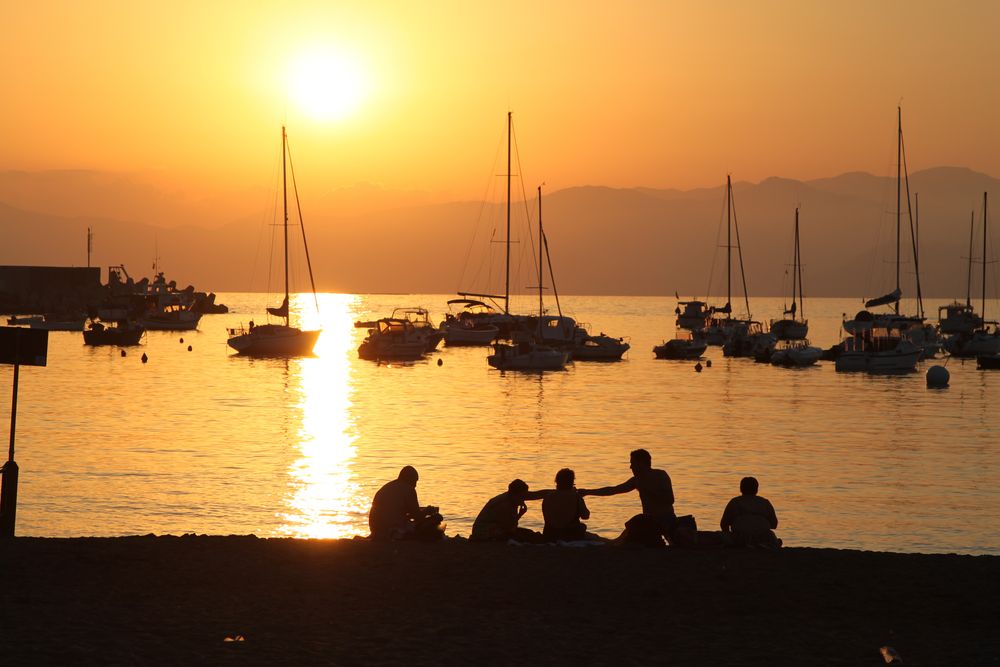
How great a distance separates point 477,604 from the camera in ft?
41.7

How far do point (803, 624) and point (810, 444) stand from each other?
33.9m

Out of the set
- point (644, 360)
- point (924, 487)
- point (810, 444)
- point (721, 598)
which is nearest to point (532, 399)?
point (810, 444)

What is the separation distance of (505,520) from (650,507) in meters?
1.99

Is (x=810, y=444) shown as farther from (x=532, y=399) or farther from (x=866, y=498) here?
(x=532, y=399)

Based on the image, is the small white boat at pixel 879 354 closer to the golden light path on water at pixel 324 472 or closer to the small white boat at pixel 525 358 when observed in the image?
the small white boat at pixel 525 358

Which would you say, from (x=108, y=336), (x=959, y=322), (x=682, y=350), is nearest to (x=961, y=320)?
(x=959, y=322)

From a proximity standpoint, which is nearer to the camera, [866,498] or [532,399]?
[866,498]

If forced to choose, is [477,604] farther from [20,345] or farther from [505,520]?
[20,345]


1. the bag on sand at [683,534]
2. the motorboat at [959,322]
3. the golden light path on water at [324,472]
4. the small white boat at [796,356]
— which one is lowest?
the golden light path on water at [324,472]

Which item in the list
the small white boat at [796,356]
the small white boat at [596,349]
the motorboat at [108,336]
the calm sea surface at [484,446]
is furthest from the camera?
the motorboat at [108,336]

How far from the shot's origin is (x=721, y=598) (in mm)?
13086

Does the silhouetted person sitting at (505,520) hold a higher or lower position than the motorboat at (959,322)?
lower

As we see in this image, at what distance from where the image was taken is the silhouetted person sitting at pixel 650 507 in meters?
15.9

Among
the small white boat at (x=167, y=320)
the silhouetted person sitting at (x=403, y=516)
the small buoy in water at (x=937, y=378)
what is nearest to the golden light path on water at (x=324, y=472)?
the silhouetted person sitting at (x=403, y=516)
